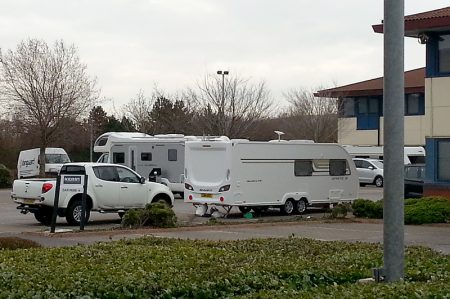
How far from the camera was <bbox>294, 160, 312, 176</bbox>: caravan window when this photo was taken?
25.6 metres

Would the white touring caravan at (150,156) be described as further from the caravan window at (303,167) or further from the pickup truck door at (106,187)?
the pickup truck door at (106,187)

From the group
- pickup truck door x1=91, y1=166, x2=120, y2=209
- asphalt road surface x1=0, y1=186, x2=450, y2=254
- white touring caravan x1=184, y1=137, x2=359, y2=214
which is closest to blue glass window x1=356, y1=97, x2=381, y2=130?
white touring caravan x1=184, y1=137, x2=359, y2=214

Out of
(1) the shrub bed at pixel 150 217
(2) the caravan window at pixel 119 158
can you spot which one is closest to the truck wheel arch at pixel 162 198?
(1) the shrub bed at pixel 150 217

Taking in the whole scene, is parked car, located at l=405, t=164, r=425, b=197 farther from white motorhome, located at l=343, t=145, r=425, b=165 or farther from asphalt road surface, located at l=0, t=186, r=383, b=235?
white motorhome, located at l=343, t=145, r=425, b=165

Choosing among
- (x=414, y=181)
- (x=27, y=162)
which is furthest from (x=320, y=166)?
(x=27, y=162)

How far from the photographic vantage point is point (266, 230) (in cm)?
2069

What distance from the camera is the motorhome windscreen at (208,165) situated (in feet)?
79.1

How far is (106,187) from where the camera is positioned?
22.7 metres

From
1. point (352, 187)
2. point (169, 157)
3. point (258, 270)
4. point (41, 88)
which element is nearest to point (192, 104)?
point (41, 88)

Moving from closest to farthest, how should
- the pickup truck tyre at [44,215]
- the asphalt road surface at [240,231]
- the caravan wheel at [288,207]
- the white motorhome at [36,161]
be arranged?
the asphalt road surface at [240,231] < the pickup truck tyre at [44,215] < the caravan wheel at [288,207] < the white motorhome at [36,161]

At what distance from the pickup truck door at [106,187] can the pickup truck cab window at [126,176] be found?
226 mm

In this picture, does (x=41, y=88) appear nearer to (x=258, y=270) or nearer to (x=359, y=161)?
(x=359, y=161)

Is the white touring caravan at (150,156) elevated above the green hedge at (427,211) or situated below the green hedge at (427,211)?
above

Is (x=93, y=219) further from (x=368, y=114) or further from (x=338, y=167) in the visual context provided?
(x=368, y=114)
